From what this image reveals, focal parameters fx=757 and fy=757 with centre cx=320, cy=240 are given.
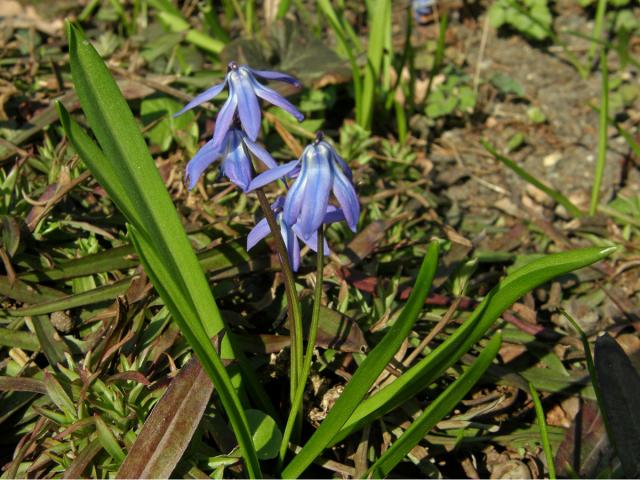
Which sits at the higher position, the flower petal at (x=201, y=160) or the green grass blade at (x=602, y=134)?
the flower petal at (x=201, y=160)

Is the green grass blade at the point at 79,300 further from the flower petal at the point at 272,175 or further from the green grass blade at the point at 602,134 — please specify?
the green grass blade at the point at 602,134

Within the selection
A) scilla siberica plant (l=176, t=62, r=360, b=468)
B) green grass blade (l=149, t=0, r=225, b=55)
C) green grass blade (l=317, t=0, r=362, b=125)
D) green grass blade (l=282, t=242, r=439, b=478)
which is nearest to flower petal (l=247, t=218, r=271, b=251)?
scilla siberica plant (l=176, t=62, r=360, b=468)

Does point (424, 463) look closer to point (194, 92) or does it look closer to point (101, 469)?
point (101, 469)

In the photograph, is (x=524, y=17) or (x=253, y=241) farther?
(x=524, y=17)

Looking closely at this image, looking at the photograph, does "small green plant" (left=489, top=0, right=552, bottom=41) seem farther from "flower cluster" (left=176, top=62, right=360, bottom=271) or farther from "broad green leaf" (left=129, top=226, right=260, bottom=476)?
"broad green leaf" (left=129, top=226, right=260, bottom=476)

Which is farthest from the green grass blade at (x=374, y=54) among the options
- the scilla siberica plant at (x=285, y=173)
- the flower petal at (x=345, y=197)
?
the flower petal at (x=345, y=197)

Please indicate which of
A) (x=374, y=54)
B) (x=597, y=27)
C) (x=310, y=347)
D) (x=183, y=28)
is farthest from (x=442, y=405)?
(x=597, y=27)

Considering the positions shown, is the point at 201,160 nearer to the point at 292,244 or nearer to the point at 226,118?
the point at 226,118
